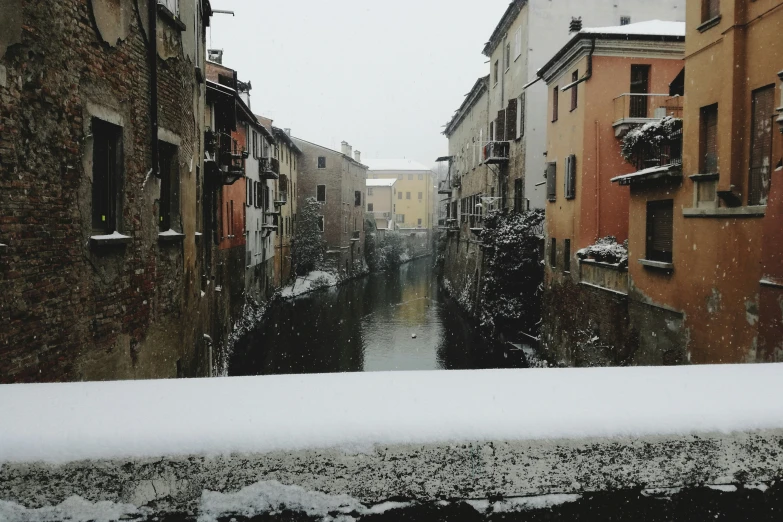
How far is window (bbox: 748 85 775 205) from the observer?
8.54 meters

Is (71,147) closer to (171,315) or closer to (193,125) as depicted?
(171,315)

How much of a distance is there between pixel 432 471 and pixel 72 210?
4.52m

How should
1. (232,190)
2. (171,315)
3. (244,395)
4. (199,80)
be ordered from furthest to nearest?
(232,190) → (199,80) → (171,315) → (244,395)

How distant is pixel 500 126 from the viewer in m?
26.0

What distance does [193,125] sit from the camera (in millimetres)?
9055

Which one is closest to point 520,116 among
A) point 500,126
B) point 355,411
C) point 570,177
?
point 500,126

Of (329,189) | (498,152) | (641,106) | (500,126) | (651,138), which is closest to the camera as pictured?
(651,138)

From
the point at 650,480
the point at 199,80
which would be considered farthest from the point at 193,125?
the point at 650,480

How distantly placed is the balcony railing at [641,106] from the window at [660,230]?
421 cm

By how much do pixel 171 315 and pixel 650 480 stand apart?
23.2ft

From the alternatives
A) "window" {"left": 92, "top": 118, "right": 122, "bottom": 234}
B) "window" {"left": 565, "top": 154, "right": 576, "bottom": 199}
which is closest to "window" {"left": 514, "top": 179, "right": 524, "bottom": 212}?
"window" {"left": 565, "top": 154, "right": 576, "bottom": 199}

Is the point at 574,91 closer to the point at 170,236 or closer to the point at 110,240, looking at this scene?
the point at 170,236

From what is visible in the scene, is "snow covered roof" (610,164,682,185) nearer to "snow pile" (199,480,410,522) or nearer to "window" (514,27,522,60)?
"snow pile" (199,480,410,522)

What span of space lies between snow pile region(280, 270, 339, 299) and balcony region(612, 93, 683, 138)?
23.5 metres
